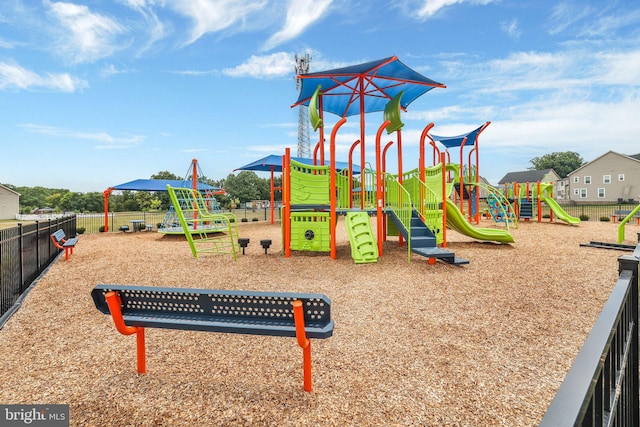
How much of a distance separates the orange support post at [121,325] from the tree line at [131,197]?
1921 inches

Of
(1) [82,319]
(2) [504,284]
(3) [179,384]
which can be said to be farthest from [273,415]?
(2) [504,284]

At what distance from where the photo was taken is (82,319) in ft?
15.7

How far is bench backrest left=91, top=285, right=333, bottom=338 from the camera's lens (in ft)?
8.86

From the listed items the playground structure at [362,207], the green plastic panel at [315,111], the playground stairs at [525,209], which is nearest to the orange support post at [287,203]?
the playground structure at [362,207]

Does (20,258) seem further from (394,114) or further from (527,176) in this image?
(527,176)

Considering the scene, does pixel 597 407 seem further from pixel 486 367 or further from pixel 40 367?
pixel 40 367

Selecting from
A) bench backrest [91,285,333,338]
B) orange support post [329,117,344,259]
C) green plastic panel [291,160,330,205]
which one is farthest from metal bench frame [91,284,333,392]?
green plastic panel [291,160,330,205]

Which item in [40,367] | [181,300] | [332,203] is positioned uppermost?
[332,203]

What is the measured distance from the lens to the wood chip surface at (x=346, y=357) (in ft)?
8.66

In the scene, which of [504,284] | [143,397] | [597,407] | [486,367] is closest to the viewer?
[597,407]

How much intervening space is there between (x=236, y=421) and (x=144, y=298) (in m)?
1.33

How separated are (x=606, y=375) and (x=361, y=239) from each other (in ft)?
22.9

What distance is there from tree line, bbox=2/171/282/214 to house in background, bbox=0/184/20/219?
7.99m

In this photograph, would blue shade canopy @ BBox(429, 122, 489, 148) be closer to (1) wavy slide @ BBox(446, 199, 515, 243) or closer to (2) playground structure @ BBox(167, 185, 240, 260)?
(1) wavy slide @ BBox(446, 199, 515, 243)
